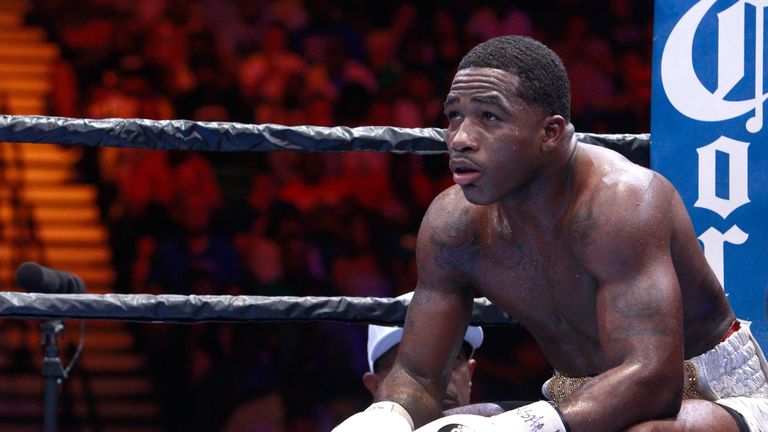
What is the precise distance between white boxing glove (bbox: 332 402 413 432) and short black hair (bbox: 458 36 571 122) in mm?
487

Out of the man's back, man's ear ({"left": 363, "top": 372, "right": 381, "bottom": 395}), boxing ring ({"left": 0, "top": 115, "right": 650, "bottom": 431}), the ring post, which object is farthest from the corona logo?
the ring post

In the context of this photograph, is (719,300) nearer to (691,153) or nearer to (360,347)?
(691,153)

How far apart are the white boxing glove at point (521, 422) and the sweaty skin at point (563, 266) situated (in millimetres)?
21

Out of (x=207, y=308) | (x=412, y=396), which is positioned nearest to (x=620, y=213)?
(x=412, y=396)

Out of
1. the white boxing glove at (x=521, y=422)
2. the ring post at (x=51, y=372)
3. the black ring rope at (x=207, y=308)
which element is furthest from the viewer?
the ring post at (x=51, y=372)

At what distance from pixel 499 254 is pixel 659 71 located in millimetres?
560

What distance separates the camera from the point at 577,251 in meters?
1.63

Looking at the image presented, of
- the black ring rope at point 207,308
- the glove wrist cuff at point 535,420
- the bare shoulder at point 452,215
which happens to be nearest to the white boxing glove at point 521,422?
the glove wrist cuff at point 535,420

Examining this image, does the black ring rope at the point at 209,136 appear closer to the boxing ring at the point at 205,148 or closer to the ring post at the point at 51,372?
the boxing ring at the point at 205,148

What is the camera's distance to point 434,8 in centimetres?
446

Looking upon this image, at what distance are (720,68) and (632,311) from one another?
67cm

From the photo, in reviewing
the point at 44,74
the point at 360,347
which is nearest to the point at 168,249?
the point at 360,347

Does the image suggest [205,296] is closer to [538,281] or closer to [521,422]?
[538,281]

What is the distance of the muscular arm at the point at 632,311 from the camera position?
4.83 feet
